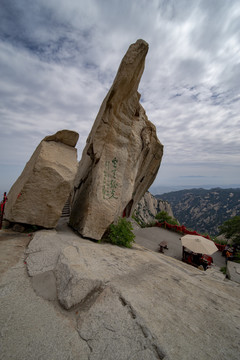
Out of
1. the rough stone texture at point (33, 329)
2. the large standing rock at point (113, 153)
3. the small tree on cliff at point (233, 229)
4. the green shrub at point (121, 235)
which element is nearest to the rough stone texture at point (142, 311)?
the rough stone texture at point (33, 329)

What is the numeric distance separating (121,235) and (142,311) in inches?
226

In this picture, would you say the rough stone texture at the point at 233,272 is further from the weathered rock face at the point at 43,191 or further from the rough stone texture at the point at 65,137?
the rough stone texture at the point at 65,137

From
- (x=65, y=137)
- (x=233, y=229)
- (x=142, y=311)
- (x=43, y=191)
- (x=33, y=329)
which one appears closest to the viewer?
(x=33, y=329)

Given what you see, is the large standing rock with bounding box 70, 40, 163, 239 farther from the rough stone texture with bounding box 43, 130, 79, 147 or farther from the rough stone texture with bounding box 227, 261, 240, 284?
the rough stone texture with bounding box 227, 261, 240, 284

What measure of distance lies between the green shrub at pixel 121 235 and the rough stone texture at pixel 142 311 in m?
3.47

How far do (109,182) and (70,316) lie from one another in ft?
22.7

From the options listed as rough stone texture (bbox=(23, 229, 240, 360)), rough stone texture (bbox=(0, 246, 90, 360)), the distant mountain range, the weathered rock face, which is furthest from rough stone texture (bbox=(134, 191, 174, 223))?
rough stone texture (bbox=(0, 246, 90, 360))

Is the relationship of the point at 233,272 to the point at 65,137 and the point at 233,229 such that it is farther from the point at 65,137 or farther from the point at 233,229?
the point at 233,229

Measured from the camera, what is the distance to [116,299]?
3.51 m

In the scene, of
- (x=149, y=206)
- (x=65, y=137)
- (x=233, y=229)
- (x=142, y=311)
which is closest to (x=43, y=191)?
(x=65, y=137)

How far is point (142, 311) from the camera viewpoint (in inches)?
128

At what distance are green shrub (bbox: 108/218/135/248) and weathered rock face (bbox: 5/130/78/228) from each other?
3.14 meters

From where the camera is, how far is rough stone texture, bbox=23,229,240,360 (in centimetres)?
262

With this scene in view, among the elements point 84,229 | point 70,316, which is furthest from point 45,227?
point 70,316
